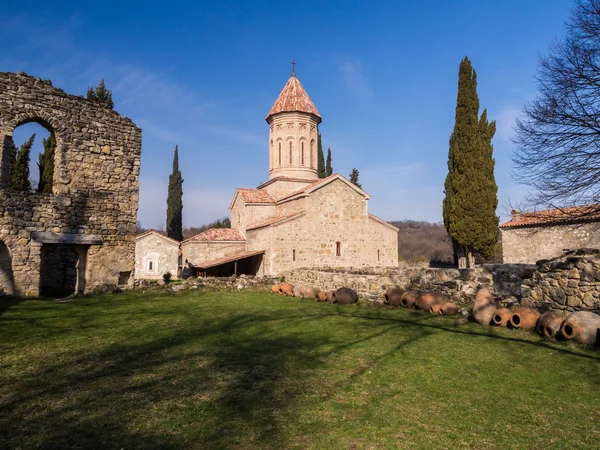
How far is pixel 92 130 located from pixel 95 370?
375 inches

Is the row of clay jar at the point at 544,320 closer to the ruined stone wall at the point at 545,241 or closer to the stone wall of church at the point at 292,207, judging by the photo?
the stone wall of church at the point at 292,207

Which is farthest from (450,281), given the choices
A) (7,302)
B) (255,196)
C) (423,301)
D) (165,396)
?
(255,196)

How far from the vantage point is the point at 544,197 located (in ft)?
33.5

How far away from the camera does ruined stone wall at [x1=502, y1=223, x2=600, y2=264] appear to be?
20.5 metres

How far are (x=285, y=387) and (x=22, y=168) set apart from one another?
22533mm

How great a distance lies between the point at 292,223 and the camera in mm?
19797

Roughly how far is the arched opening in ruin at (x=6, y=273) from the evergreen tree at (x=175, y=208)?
28.5 meters

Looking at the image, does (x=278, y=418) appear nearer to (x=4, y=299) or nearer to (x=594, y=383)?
(x=594, y=383)

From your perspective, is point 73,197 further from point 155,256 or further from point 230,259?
point 155,256

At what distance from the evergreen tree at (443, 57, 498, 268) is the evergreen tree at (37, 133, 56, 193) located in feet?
72.7

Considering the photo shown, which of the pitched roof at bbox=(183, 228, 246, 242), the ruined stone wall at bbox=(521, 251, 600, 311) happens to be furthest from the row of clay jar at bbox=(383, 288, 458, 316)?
the pitched roof at bbox=(183, 228, 246, 242)

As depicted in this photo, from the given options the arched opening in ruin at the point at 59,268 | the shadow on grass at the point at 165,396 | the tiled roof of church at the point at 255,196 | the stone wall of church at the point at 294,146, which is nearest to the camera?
the shadow on grass at the point at 165,396

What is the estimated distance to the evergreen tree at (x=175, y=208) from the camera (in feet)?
128

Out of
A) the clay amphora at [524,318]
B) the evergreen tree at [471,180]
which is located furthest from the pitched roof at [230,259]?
the clay amphora at [524,318]
